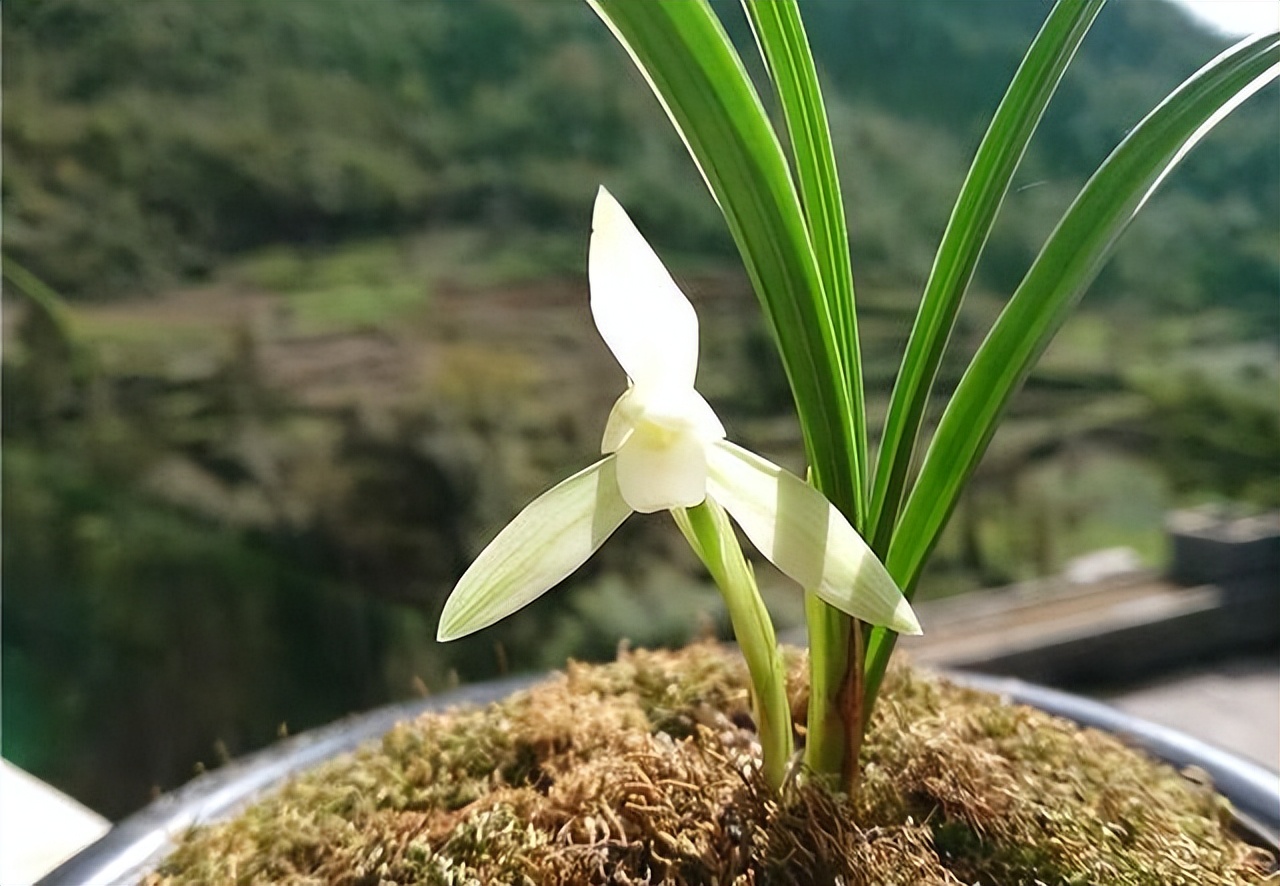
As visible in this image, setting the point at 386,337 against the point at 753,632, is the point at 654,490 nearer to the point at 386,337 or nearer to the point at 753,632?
the point at 753,632

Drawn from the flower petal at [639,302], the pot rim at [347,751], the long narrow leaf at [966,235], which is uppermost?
the long narrow leaf at [966,235]

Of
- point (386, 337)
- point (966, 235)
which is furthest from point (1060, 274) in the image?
point (386, 337)

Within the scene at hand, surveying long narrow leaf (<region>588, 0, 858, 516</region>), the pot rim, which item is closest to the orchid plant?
long narrow leaf (<region>588, 0, 858, 516</region>)

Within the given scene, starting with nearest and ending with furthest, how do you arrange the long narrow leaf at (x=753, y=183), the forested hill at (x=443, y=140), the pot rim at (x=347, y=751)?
the long narrow leaf at (x=753, y=183), the pot rim at (x=347, y=751), the forested hill at (x=443, y=140)

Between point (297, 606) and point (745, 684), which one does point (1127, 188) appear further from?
point (297, 606)

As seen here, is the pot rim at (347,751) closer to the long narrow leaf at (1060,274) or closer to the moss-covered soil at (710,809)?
the moss-covered soil at (710,809)

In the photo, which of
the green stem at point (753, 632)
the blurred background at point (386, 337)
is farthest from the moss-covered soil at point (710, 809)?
the blurred background at point (386, 337)

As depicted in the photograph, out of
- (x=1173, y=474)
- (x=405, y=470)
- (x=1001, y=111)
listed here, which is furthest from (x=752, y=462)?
(x=1173, y=474)
